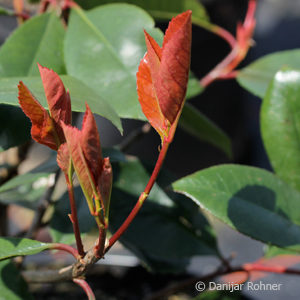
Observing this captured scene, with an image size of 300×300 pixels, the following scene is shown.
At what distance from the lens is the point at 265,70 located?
27.5 inches

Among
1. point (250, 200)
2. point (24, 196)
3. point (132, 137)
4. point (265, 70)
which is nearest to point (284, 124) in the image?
point (250, 200)

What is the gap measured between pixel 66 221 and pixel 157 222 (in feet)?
0.45

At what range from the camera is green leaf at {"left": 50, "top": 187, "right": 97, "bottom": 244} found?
1.73 feet

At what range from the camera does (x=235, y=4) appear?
2.07 meters

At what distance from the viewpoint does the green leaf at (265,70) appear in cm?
64

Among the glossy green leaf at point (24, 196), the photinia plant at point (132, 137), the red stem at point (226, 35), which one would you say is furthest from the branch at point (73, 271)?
the red stem at point (226, 35)

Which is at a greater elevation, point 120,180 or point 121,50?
point 121,50

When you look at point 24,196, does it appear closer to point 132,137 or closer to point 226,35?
point 132,137

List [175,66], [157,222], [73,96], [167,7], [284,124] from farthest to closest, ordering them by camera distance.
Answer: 1. [167,7]
2. [157,222]
3. [284,124]
4. [73,96]
5. [175,66]

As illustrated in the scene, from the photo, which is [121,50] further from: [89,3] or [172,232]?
[172,232]

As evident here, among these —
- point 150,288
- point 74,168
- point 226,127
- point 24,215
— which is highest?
point 74,168

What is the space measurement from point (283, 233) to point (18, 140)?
0.97 ft

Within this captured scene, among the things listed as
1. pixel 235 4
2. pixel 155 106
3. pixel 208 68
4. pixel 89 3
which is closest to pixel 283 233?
pixel 155 106

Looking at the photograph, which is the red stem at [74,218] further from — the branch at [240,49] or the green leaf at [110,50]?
the branch at [240,49]
